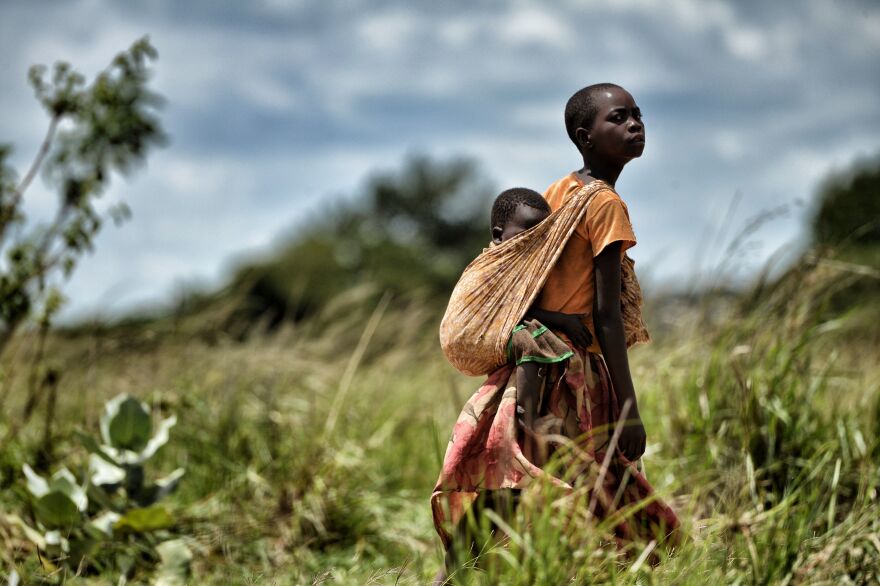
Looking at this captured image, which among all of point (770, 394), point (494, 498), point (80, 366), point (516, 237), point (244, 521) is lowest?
point (244, 521)

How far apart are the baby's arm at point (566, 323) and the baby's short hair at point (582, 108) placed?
0.51 meters

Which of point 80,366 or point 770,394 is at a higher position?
point 770,394

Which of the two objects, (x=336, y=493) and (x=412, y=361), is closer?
(x=336, y=493)

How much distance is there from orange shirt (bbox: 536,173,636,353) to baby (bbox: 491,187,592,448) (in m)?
0.04

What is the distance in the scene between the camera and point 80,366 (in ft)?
17.2

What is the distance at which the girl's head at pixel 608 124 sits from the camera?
8.43 ft

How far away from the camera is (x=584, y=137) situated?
8.70 feet

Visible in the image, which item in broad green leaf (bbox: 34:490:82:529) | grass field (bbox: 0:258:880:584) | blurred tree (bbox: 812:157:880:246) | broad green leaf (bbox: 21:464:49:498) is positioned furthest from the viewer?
blurred tree (bbox: 812:157:880:246)

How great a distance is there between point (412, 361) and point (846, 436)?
3.40 meters

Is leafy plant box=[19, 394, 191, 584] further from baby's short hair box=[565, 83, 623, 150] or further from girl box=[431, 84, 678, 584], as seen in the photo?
baby's short hair box=[565, 83, 623, 150]

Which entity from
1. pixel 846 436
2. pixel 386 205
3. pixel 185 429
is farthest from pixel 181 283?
pixel 386 205

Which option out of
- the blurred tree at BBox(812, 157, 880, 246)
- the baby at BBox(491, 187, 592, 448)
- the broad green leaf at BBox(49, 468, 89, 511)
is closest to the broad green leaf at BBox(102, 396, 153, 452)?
the broad green leaf at BBox(49, 468, 89, 511)

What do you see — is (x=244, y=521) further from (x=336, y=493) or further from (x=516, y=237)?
(x=516, y=237)

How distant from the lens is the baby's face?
103 inches
